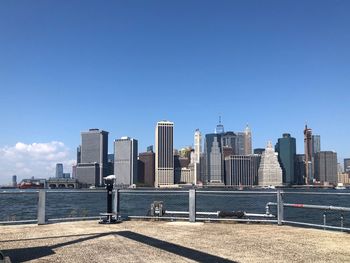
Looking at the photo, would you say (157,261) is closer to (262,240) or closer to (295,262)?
(295,262)

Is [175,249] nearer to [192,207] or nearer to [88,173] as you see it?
[192,207]

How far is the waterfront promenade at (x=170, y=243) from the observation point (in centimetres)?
845

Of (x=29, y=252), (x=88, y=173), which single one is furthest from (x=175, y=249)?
(x=88, y=173)

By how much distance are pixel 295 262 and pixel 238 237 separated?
3312 millimetres

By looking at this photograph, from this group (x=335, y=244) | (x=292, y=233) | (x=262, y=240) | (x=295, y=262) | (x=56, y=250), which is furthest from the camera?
(x=292, y=233)

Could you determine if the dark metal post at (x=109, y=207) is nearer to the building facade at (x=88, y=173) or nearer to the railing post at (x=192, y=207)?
the railing post at (x=192, y=207)

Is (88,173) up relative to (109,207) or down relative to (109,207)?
up

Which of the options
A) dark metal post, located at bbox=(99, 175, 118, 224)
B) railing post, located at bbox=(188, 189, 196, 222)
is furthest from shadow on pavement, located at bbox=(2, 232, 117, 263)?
railing post, located at bbox=(188, 189, 196, 222)

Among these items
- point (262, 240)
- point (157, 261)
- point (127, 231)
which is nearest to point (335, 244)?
point (262, 240)

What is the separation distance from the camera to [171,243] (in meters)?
10.2

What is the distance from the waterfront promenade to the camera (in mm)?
8445

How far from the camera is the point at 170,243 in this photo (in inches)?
401

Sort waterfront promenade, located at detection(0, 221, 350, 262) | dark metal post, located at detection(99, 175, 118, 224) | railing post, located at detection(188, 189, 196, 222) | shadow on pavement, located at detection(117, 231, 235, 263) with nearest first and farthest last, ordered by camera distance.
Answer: shadow on pavement, located at detection(117, 231, 235, 263)
waterfront promenade, located at detection(0, 221, 350, 262)
dark metal post, located at detection(99, 175, 118, 224)
railing post, located at detection(188, 189, 196, 222)

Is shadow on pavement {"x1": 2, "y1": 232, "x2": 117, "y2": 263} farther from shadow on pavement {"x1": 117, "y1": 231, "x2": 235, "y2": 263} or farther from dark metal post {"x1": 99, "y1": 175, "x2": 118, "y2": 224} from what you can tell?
dark metal post {"x1": 99, "y1": 175, "x2": 118, "y2": 224}
